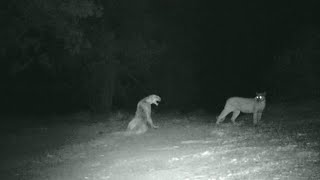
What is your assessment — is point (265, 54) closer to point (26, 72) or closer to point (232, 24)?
point (232, 24)

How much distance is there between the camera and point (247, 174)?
10602mm

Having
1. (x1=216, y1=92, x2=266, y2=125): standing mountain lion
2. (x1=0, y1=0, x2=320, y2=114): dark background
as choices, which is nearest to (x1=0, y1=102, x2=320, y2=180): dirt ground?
(x1=216, y1=92, x2=266, y2=125): standing mountain lion

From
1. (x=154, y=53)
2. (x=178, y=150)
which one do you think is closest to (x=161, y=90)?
(x=154, y=53)

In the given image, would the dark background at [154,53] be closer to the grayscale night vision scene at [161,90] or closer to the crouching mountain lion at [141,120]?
the grayscale night vision scene at [161,90]

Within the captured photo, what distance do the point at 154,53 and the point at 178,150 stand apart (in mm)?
15247

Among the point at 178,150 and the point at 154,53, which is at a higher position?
the point at 154,53

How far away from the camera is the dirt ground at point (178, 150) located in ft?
37.6

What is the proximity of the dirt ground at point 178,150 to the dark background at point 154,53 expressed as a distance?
5.78 metres

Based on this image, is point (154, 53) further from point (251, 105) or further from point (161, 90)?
point (251, 105)

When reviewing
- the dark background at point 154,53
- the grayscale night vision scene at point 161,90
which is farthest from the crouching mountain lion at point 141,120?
the dark background at point 154,53

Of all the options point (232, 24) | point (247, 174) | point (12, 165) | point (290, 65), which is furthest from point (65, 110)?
point (247, 174)

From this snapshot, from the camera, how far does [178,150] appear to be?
594 inches

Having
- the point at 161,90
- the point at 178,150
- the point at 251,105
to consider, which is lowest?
the point at 161,90

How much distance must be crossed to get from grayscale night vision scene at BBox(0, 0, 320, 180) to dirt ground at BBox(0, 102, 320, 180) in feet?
0.18
